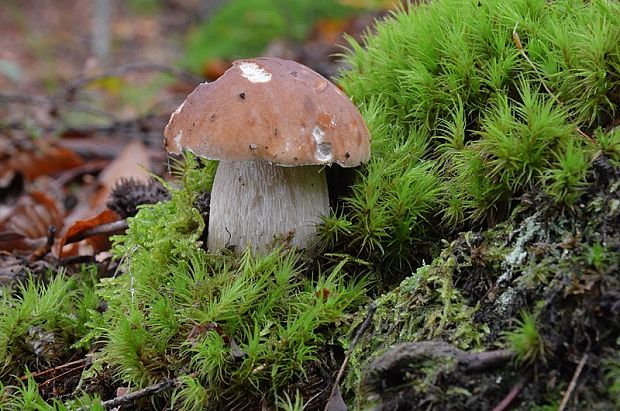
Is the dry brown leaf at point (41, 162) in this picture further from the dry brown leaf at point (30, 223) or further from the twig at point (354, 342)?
the twig at point (354, 342)

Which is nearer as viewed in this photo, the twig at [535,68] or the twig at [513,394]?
the twig at [513,394]

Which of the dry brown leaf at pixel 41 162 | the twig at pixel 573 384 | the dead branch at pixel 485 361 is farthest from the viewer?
the dry brown leaf at pixel 41 162

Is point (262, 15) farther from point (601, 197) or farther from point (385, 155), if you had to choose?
point (601, 197)

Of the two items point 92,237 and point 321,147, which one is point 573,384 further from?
point 92,237

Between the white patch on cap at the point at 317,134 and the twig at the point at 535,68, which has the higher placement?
the twig at the point at 535,68

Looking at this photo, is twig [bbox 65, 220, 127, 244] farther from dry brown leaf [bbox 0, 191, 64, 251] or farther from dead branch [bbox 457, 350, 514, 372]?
dead branch [bbox 457, 350, 514, 372]

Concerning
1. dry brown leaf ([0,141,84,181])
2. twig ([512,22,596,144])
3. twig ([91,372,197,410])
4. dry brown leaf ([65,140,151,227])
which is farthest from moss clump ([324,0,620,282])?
dry brown leaf ([0,141,84,181])

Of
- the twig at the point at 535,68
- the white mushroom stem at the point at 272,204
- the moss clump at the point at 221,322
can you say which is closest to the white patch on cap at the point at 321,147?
the white mushroom stem at the point at 272,204
